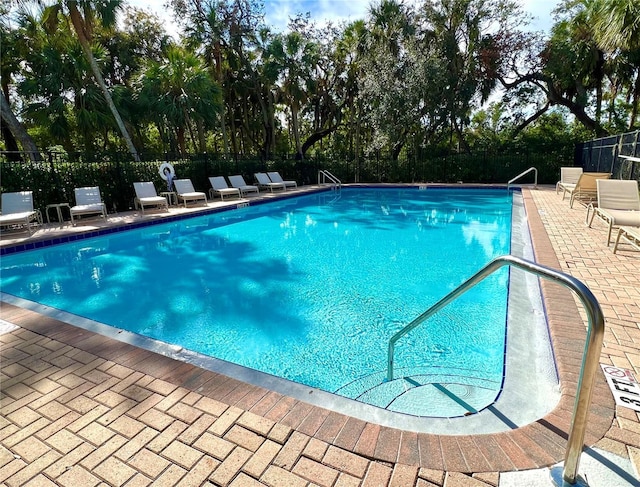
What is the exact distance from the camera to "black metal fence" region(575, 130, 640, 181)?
25.8 ft

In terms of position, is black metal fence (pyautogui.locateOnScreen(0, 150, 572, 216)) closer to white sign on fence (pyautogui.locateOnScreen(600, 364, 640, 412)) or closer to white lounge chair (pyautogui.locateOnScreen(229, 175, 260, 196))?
white lounge chair (pyautogui.locateOnScreen(229, 175, 260, 196))

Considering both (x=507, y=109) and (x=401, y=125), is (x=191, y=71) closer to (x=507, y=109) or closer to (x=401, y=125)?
(x=401, y=125)

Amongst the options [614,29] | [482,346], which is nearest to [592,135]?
[614,29]

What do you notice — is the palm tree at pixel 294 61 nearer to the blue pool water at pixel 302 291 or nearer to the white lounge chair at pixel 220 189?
the white lounge chair at pixel 220 189

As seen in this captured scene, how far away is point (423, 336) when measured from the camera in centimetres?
361

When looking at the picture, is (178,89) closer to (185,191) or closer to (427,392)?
(185,191)

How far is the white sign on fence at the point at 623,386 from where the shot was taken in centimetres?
191

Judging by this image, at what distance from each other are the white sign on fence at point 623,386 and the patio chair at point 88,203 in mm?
9450

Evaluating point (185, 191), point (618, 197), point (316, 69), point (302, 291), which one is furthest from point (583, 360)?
point (316, 69)

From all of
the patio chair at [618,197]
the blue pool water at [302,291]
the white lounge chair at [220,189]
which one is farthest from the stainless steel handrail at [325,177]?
the patio chair at [618,197]

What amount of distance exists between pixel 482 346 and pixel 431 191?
12172 millimetres

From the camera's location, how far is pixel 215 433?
1857 millimetres

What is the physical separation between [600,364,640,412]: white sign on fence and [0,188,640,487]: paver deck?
6cm

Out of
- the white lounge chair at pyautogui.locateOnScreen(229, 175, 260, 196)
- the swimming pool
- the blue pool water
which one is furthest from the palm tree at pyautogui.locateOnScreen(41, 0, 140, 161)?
the swimming pool
